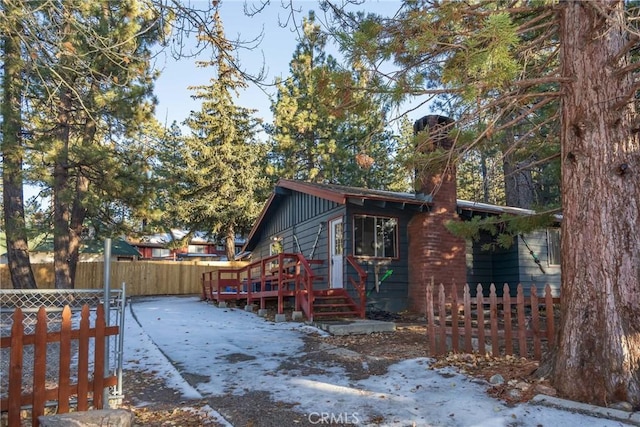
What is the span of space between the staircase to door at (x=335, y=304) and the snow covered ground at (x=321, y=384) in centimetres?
208

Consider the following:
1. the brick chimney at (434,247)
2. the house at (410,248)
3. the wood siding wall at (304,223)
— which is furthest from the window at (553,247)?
the wood siding wall at (304,223)

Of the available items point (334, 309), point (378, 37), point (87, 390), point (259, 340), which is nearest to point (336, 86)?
point (378, 37)

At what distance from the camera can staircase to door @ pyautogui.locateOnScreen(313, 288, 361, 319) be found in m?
10.9

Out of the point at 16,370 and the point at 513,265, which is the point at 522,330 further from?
the point at 513,265

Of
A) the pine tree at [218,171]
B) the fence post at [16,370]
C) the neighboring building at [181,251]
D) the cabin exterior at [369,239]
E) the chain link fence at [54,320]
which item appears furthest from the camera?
the neighboring building at [181,251]

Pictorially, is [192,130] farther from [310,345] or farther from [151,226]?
[310,345]

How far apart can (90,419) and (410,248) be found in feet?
33.6

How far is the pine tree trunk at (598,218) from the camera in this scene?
4391 mm

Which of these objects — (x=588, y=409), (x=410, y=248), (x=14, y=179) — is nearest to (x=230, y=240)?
(x=14, y=179)

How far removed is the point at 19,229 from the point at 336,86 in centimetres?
1132

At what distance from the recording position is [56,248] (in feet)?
46.1

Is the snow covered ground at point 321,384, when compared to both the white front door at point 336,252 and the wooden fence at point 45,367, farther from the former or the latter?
the white front door at point 336,252

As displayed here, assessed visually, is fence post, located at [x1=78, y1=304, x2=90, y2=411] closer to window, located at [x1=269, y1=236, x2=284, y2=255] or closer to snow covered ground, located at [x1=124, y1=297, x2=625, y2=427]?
snow covered ground, located at [x1=124, y1=297, x2=625, y2=427]

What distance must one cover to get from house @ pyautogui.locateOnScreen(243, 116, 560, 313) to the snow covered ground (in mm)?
4008
